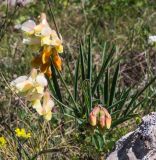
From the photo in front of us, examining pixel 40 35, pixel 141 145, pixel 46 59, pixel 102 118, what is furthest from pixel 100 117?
pixel 40 35

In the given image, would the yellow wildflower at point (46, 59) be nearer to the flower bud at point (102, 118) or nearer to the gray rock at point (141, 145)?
the flower bud at point (102, 118)

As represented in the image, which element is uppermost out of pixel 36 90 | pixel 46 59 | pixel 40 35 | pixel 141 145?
pixel 40 35

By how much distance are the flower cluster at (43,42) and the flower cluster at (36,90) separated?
0.08 metres

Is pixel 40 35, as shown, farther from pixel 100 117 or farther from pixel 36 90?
pixel 100 117

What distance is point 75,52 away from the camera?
4695mm

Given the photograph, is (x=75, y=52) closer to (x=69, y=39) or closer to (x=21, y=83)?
(x=69, y=39)

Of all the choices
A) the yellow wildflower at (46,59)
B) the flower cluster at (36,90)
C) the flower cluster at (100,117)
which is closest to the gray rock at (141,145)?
the flower cluster at (100,117)

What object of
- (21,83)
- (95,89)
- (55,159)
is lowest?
(55,159)

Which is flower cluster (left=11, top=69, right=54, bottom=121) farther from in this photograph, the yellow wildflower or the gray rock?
the gray rock

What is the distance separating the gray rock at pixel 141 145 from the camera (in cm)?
250

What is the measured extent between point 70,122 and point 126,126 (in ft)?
1.21

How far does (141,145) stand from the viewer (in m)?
2.55

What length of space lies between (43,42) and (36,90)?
0.23 metres

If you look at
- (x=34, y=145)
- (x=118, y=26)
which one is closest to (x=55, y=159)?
(x=34, y=145)
